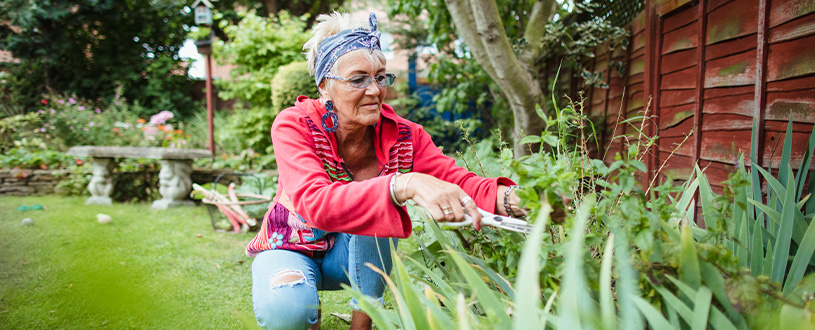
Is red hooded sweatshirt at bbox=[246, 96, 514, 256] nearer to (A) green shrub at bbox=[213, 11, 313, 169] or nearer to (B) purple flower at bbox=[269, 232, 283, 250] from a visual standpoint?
A: (B) purple flower at bbox=[269, 232, 283, 250]

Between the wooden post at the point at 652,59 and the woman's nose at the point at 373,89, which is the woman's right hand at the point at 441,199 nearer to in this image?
the woman's nose at the point at 373,89

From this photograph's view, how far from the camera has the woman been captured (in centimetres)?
124

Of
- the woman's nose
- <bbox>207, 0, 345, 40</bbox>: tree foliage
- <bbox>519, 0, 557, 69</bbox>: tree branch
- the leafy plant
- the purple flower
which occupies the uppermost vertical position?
<bbox>207, 0, 345, 40</bbox>: tree foliage

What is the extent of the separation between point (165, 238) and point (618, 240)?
3.98 meters

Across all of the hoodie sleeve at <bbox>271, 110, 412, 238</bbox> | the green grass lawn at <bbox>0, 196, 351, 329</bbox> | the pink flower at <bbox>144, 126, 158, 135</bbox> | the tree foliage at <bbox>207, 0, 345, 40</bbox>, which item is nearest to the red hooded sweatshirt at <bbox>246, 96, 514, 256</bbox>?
the hoodie sleeve at <bbox>271, 110, 412, 238</bbox>

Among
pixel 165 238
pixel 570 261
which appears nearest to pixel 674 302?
pixel 570 261

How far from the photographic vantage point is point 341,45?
161 cm

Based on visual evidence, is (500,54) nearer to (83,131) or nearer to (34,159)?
(34,159)

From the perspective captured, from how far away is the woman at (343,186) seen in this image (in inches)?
48.9

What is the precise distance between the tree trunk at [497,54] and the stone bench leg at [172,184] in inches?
145

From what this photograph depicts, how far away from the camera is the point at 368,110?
1.64 metres

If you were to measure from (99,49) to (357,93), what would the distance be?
9978 mm

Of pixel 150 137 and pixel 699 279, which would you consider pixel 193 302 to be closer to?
pixel 699 279

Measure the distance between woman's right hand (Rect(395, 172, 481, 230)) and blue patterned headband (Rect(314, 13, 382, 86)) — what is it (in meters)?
0.62
